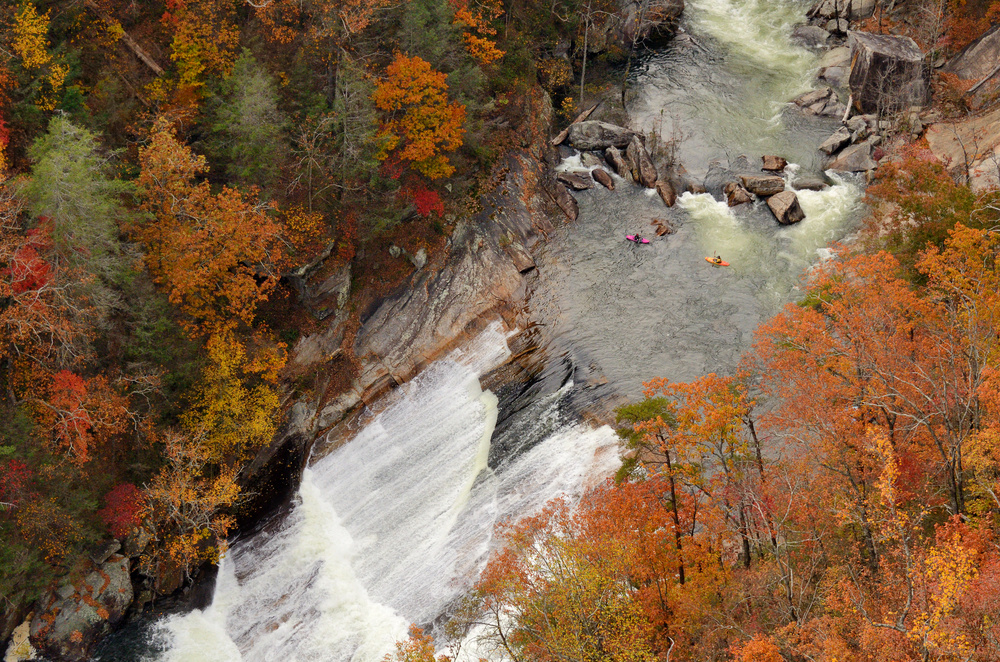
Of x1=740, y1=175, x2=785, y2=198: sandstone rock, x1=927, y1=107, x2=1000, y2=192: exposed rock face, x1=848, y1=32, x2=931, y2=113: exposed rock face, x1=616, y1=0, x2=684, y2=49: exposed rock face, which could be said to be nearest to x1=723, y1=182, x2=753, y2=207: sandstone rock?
x1=740, y1=175, x2=785, y2=198: sandstone rock

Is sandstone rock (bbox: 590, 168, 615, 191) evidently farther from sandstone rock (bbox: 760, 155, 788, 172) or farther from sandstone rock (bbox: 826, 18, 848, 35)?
sandstone rock (bbox: 826, 18, 848, 35)

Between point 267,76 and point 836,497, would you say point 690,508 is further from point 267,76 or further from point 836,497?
point 267,76

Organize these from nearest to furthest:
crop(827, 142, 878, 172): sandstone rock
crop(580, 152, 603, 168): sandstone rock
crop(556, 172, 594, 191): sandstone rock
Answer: crop(827, 142, 878, 172): sandstone rock, crop(556, 172, 594, 191): sandstone rock, crop(580, 152, 603, 168): sandstone rock

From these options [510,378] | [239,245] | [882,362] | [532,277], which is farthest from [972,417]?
[239,245]

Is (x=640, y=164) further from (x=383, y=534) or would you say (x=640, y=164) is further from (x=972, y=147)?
(x=383, y=534)

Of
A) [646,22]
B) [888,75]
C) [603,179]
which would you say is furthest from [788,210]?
[646,22]

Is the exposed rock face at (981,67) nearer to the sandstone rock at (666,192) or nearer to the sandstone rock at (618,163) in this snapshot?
the sandstone rock at (666,192)
